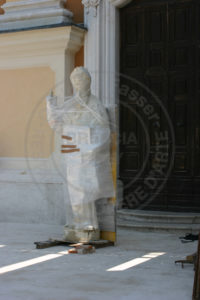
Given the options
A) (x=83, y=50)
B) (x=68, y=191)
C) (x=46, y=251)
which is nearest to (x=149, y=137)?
(x=83, y=50)

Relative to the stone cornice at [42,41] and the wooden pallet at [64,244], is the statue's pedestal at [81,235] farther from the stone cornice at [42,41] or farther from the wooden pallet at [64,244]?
the stone cornice at [42,41]

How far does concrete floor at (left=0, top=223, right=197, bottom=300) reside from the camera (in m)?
4.60

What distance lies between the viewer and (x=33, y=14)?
29.6 ft

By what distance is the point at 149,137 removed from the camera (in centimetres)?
880

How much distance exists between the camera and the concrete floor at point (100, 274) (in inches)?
181

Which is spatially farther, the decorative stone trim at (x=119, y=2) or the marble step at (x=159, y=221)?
the decorative stone trim at (x=119, y=2)

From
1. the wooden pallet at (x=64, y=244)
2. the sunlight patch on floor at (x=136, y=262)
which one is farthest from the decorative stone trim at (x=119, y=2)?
the sunlight patch on floor at (x=136, y=262)

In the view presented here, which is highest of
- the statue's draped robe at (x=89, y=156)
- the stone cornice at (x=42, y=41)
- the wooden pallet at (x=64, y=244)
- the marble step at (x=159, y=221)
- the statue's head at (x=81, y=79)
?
the stone cornice at (x=42, y=41)

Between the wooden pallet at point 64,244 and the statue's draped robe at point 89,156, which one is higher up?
the statue's draped robe at point 89,156

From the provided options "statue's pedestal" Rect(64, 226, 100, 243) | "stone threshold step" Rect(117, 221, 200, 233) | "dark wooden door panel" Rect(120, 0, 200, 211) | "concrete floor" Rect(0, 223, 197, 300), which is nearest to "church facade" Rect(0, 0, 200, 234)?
"dark wooden door panel" Rect(120, 0, 200, 211)

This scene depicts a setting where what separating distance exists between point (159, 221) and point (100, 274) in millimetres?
2952

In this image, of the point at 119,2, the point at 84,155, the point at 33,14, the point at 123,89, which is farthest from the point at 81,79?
the point at 33,14

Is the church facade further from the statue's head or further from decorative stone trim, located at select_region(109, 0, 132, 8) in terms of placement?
the statue's head

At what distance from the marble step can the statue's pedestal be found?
4.25 ft
